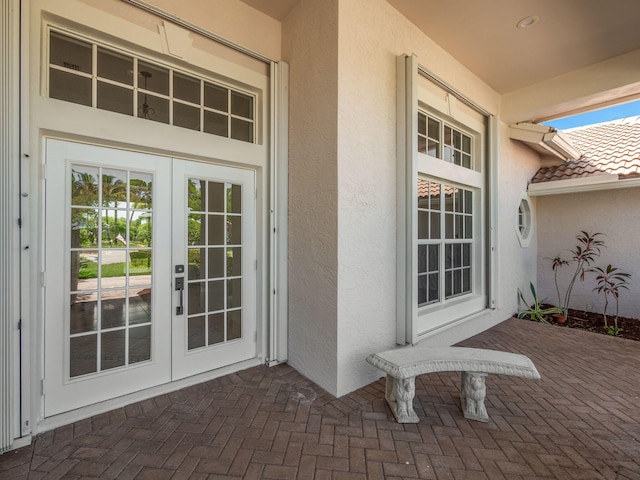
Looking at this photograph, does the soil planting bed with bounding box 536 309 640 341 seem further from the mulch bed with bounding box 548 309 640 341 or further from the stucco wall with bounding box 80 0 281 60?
the stucco wall with bounding box 80 0 281 60

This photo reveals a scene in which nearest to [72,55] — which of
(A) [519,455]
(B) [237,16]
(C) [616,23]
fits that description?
(B) [237,16]

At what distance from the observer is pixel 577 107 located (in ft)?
16.5

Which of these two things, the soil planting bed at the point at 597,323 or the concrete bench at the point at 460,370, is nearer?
the concrete bench at the point at 460,370

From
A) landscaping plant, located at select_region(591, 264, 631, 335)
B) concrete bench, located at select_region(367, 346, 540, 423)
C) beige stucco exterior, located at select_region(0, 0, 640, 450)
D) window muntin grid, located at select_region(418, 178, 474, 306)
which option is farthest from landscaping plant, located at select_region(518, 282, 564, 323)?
concrete bench, located at select_region(367, 346, 540, 423)

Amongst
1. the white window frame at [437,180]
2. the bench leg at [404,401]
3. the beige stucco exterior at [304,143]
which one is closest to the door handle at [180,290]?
the beige stucco exterior at [304,143]

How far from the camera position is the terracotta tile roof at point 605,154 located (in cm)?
566

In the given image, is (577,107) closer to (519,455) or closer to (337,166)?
(337,166)

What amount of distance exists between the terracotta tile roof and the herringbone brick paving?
4.35m

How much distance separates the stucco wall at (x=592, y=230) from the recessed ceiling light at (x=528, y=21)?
14.5ft

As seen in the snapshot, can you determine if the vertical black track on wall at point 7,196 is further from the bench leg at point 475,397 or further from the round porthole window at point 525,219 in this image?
the round porthole window at point 525,219

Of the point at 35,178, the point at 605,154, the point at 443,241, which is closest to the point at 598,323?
the point at 605,154

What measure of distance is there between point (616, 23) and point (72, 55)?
19.5 feet

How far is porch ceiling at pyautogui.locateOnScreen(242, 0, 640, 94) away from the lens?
3.34 meters

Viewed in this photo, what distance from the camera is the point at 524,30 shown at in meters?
3.74
